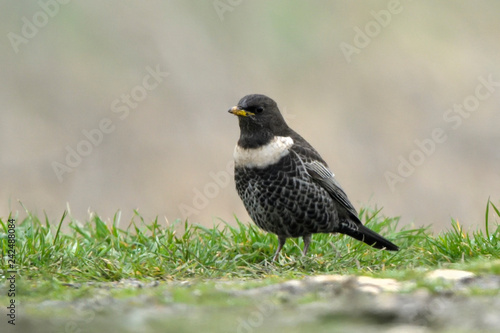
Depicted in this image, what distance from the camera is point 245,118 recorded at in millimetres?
6602

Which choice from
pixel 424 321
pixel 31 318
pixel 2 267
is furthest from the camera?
pixel 2 267

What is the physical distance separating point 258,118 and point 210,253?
4.14ft

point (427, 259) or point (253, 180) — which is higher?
point (253, 180)

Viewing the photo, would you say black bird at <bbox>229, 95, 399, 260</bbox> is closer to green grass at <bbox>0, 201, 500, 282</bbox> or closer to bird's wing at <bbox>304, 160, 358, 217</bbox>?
bird's wing at <bbox>304, 160, 358, 217</bbox>

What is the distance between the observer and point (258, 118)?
21.6ft

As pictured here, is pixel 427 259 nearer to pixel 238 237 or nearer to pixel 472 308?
pixel 238 237

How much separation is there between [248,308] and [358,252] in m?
2.88

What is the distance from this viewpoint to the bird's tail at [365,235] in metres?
6.52

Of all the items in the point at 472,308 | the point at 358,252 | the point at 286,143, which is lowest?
the point at 358,252

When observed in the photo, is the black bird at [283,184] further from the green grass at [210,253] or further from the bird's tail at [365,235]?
the green grass at [210,253]

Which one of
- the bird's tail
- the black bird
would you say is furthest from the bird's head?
the bird's tail

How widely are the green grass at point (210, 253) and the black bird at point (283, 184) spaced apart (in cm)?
21

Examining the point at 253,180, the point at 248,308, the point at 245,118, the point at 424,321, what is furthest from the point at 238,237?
the point at 424,321

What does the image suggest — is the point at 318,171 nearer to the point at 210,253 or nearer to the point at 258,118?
the point at 258,118
